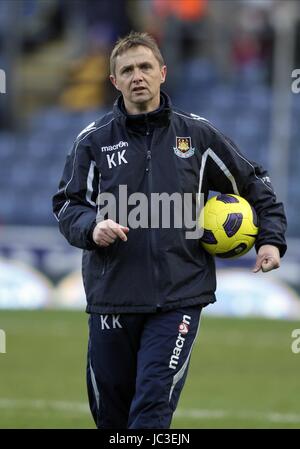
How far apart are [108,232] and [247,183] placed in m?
1.08

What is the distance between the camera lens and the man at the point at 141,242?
6.92 meters

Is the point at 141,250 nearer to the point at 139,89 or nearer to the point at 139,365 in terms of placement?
the point at 139,365

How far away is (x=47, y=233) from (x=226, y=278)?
11.4 ft

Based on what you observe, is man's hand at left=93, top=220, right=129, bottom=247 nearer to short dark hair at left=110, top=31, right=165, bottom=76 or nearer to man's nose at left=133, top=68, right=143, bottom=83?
→ man's nose at left=133, top=68, right=143, bottom=83

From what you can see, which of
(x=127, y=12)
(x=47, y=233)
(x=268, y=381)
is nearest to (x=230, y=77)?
(x=127, y=12)

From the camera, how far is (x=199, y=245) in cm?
718

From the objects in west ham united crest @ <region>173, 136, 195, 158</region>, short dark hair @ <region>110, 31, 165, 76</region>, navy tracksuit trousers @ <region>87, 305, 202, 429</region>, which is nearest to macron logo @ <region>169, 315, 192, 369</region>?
navy tracksuit trousers @ <region>87, 305, 202, 429</region>

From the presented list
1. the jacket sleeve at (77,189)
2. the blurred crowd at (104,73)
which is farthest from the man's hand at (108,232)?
the blurred crowd at (104,73)

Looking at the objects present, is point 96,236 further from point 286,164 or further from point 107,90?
point 107,90

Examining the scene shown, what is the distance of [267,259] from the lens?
6.98 metres

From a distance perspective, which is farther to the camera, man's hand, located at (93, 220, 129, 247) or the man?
the man

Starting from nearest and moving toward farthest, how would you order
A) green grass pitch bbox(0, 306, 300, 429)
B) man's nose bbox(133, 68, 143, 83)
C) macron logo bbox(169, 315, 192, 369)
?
1. macron logo bbox(169, 315, 192, 369)
2. man's nose bbox(133, 68, 143, 83)
3. green grass pitch bbox(0, 306, 300, 429)

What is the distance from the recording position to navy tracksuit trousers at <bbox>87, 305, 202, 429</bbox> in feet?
22.1
